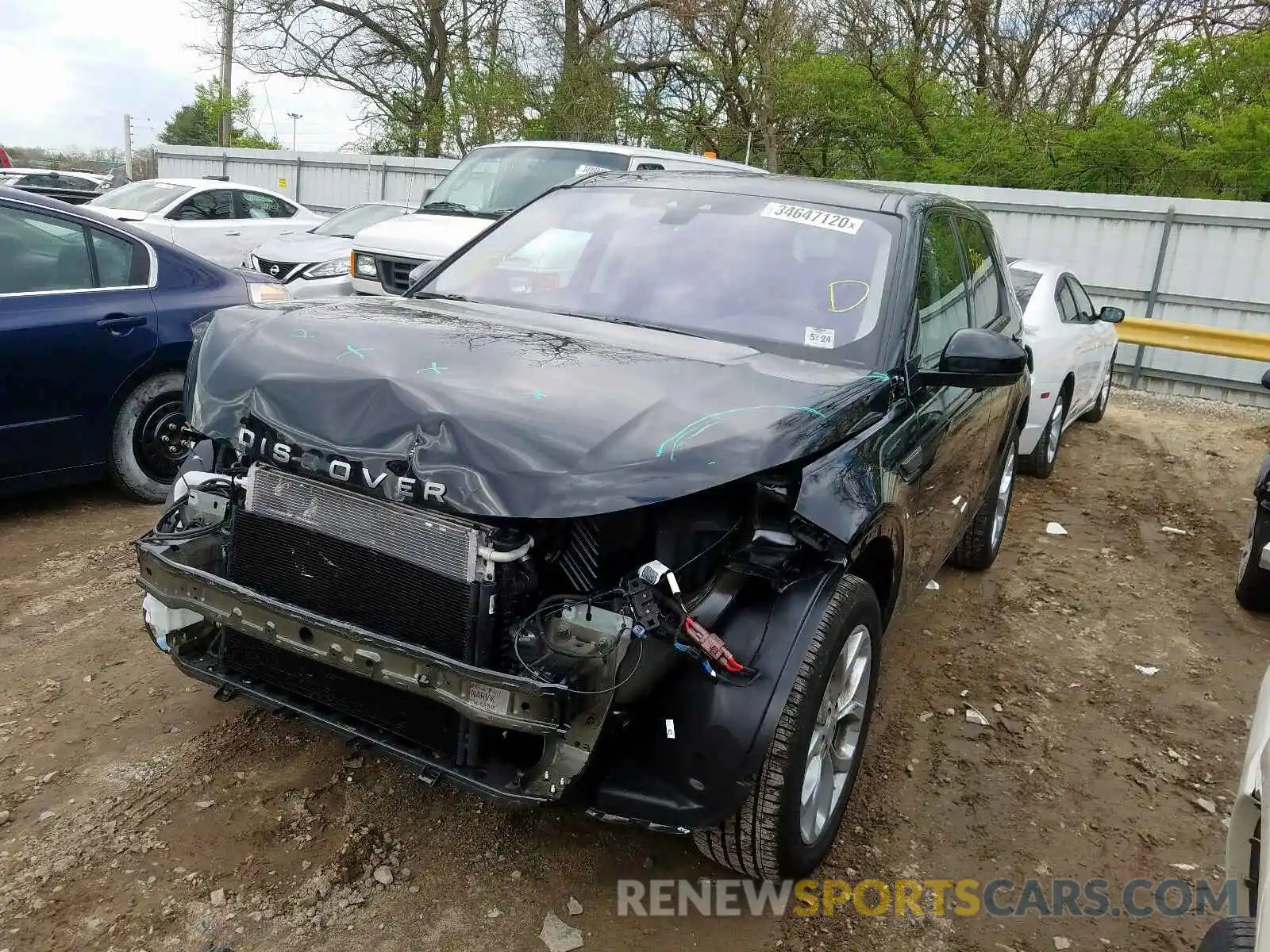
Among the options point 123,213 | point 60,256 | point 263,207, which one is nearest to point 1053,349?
Answer: point 60,256

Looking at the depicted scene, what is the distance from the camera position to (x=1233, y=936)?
188 cm

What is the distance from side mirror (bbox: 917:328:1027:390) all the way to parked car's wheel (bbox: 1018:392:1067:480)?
4381 millimetres

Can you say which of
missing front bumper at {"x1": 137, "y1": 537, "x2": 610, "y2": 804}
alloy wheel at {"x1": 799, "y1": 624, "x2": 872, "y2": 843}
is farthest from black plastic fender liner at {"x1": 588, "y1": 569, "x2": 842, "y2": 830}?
alloy wheel at {"x1": 799, "y1": 624, "x2": 872, "y2": 843}

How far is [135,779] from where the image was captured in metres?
3.02

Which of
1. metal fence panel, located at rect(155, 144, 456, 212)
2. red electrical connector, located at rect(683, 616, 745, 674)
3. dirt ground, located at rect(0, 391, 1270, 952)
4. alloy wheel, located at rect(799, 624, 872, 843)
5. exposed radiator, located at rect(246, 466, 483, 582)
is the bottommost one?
dirt ground, located at rect(0, 391, 1270, 952)

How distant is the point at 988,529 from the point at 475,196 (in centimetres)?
527

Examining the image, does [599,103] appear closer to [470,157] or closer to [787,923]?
[470,157]

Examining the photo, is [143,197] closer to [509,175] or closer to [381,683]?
[509,175]

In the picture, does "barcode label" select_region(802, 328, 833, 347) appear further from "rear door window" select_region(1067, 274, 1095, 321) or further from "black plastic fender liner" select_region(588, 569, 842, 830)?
"rear door window" select_region(1067, 274, 1095, 321)

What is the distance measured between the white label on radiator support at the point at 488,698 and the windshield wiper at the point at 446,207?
6655 mm

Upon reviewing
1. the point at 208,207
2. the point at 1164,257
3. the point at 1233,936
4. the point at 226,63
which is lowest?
A: the point at 1233,936

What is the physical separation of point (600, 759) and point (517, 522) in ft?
1.97

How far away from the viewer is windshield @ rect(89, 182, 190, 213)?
12.0 meters

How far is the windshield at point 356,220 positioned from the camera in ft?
39.1
